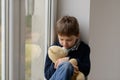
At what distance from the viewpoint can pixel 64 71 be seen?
1.62 meters

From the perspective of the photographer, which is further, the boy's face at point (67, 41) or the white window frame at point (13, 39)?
the boy's face at point (67, 41)

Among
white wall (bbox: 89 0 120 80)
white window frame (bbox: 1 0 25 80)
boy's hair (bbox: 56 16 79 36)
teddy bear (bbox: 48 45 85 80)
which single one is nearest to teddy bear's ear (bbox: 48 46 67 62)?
teddy bear (bbox: 48 45 85 80)

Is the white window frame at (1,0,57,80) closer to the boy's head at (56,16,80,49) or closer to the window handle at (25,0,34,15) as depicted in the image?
the window handle at (25,0,34,15)

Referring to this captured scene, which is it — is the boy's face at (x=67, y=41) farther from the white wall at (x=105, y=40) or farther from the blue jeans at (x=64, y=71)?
the white wall at (x=105, y=40)

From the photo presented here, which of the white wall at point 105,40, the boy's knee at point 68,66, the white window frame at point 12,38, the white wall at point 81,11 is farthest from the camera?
the white wall at point 105,40

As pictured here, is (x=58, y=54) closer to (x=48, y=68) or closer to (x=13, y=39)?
(x=48, y=68)

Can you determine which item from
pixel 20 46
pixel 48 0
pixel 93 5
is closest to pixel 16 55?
pixel 20 46

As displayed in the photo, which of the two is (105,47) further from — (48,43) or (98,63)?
(48,43)

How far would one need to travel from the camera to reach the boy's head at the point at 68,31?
67.9 inches

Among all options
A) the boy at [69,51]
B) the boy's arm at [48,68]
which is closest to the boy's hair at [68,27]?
the boy at [69,51]

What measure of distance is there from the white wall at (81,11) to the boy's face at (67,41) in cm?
12

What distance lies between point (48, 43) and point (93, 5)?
46 cm

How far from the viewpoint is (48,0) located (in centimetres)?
193

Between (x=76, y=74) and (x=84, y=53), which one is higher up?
(x=84, y=53)
